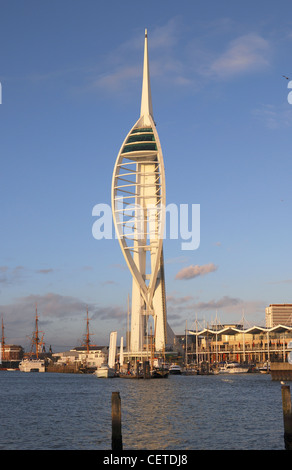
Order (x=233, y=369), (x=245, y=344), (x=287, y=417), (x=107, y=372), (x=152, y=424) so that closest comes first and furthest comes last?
(x=287, y=417) → (x=152, y=424) → (x=107, y=372) → (x=233, y=369) → (x=245, y=344)

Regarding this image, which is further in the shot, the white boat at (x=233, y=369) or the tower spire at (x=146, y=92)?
the tower spire at (x=146, y=92)

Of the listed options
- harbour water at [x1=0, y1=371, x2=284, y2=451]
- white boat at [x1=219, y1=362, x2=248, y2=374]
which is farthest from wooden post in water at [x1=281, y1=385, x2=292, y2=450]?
white boat at [x1=219, y1=362, x2=248, y2=374]

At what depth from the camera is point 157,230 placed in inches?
5940

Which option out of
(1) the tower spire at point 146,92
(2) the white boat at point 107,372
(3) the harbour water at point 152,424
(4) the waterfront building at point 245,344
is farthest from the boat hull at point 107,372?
(1) the tower spire at point 146,92

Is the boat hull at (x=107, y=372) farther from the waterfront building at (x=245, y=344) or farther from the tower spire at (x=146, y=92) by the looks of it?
the tower spire at (x=146, y=92)

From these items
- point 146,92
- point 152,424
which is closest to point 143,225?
point 146,92

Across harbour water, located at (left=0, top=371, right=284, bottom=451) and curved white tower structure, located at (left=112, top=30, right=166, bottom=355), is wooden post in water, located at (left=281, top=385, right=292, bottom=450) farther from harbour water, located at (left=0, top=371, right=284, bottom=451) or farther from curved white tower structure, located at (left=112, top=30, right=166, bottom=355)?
curved white tower structure, located at (left=112, top=30, right=166, bottom=355)

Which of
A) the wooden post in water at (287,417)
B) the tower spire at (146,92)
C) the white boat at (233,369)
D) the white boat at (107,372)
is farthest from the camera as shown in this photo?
the tower spire at (146,92)

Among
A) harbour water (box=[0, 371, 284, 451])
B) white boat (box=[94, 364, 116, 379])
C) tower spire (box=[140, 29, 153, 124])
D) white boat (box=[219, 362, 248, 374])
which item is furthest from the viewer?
tower spire (box=[140, 29, 153, 124])

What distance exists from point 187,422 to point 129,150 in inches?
4722

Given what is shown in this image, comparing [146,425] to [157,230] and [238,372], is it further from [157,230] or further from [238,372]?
[157,230]

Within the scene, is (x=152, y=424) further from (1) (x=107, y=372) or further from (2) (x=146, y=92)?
(2) (x=146, y=92)

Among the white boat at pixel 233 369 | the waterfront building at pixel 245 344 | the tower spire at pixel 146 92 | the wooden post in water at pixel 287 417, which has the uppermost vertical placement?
the tower spire at pixel 146 92
